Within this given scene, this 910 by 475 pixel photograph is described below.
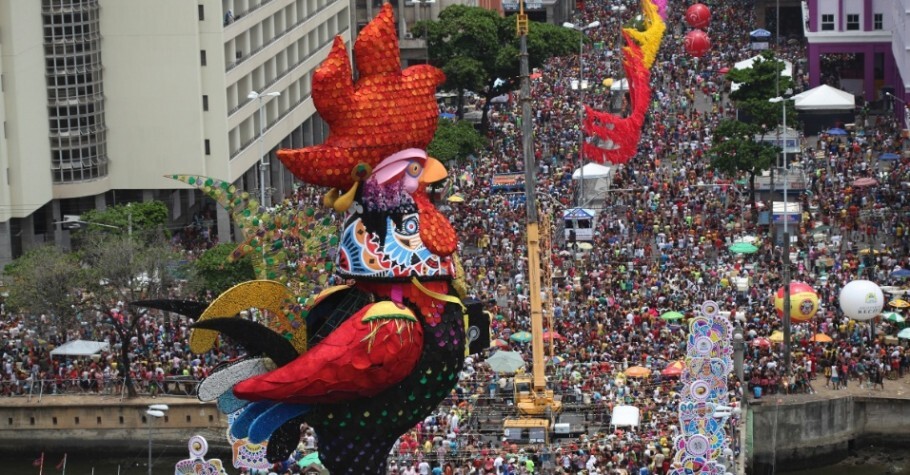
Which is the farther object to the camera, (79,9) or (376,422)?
(79,9)

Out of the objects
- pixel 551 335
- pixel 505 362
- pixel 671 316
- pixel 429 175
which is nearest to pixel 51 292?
pixel 505 362

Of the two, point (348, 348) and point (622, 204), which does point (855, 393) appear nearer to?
point (622, 204)

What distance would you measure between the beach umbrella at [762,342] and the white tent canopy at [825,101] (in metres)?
42.3

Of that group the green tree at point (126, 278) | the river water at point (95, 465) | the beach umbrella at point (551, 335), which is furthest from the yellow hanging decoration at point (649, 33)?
the river water at point (95, 465)

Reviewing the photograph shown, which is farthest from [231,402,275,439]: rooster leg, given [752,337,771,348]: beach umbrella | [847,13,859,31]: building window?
[847,13,859,31]: building window

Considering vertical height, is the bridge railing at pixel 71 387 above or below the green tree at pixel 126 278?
below

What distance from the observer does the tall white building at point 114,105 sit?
124m

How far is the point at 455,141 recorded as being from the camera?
456ft

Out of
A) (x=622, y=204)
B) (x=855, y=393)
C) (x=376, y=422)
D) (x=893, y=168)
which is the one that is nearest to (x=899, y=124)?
(x=893, y=168)

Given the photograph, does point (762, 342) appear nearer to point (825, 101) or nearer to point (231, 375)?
point (231, 375)

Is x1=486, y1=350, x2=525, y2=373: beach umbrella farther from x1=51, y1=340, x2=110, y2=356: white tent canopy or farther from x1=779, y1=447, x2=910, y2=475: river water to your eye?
x1=51, y1=340, x2=110, y2=356: white tent canopy

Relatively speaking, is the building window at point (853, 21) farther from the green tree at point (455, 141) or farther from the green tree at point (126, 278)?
the green tree at point (126, 278)

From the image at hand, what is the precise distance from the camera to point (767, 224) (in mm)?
125312

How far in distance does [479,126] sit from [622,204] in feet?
81.2
